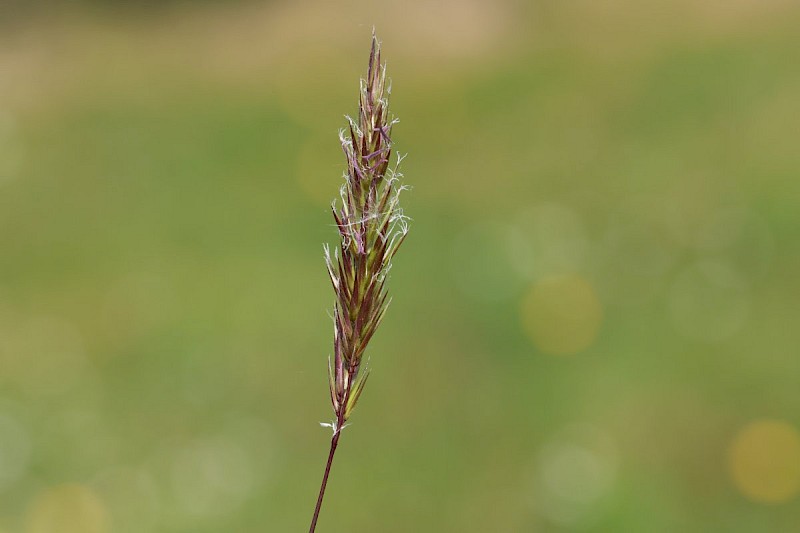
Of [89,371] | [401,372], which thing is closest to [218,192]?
[89,371]

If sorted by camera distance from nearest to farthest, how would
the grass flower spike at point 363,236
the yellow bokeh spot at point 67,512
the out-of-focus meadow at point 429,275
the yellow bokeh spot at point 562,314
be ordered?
1. the grass flower spike at point 363,236
2. the yellow bokeh spot at point 67,512
3. the out-of-focus meadow at point 429,275
4. the yellow bokeh spot at point 562,314

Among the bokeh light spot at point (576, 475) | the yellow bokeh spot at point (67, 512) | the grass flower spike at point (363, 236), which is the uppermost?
the grass flower spike at point (363, 236)

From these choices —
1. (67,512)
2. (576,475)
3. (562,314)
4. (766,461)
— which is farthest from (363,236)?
(562,314)

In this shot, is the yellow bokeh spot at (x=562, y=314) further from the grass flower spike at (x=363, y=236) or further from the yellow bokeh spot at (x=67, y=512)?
the grass flower spike at (x=363, y=236)

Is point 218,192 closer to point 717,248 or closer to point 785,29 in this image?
point 717,248

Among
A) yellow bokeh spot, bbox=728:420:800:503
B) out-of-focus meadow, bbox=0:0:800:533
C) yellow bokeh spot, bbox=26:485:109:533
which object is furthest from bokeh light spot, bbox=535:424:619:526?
yellow bokeh spot, bbox=26:485:109:533

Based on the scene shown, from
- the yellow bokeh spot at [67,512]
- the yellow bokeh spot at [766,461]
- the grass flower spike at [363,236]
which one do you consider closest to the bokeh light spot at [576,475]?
the yellow bokeh spot at [766,461]

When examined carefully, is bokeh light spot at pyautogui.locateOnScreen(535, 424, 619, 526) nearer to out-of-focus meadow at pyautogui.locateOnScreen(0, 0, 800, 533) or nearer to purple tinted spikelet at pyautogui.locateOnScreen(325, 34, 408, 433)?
out-of-focus meadow at pyautogui.locateOnScreen(0, 0, 800, 533)
